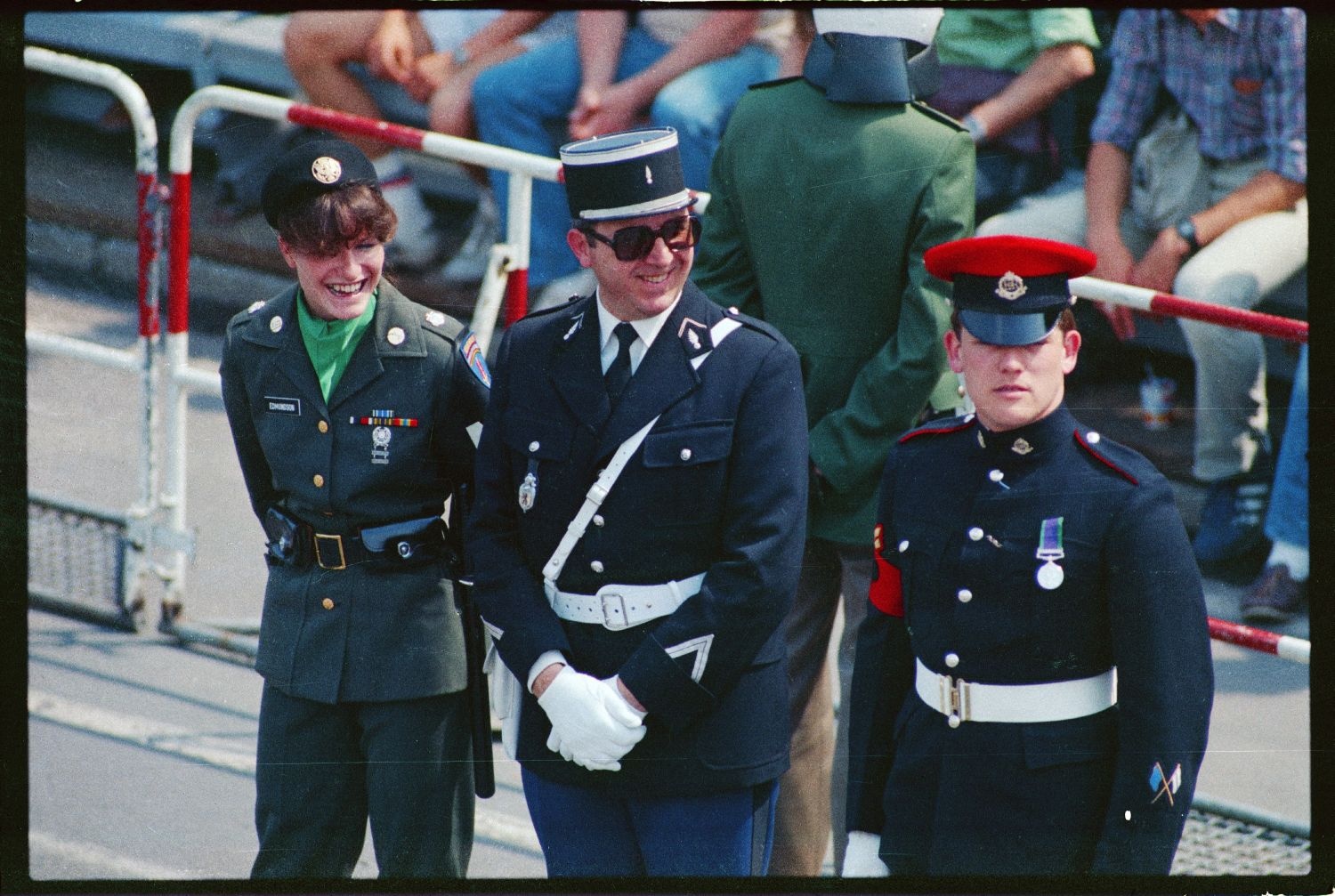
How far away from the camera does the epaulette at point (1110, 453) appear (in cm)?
298

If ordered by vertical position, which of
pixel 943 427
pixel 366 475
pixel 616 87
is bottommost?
pixel 366 475

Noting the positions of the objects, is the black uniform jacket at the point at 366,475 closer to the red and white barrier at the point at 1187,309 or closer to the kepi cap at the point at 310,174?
the kepi cap at the point at 310,174

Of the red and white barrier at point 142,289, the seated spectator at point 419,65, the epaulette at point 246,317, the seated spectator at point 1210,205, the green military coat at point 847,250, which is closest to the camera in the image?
the epaulette at point 246,317

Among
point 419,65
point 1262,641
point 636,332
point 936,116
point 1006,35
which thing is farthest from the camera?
point 419,65

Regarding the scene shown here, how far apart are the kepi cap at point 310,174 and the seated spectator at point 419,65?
967 millimetres

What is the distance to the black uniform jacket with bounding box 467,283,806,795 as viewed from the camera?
3.17 m

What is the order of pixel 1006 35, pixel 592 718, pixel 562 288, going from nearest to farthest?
1. pixel 592 718
2. pixel 1006 35
3. pixel 562 288

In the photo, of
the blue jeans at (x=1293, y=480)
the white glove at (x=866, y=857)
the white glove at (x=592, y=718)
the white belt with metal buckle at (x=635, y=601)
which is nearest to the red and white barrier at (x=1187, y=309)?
the blue jeans at (x=1293, y=480)

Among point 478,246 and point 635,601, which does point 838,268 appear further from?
point 478,246

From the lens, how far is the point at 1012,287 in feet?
9.96

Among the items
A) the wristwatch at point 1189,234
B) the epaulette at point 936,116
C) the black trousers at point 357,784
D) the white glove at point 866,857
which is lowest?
the black trousers at point 357,784

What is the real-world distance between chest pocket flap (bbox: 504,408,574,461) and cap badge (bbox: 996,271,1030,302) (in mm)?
831

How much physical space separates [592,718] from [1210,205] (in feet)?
7.13

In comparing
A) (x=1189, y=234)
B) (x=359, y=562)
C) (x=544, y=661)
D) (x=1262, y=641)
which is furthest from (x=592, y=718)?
(x=1189, y=234)
